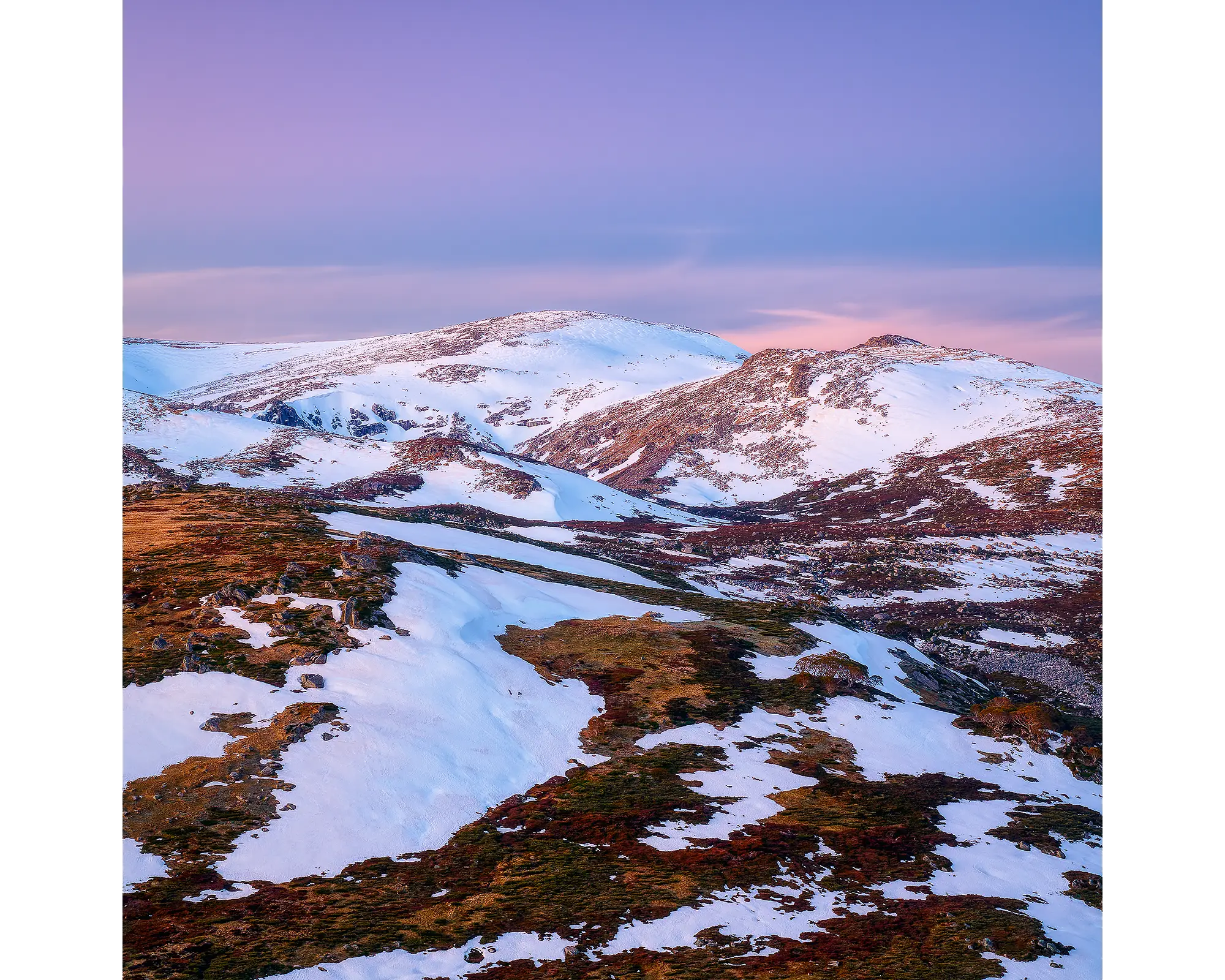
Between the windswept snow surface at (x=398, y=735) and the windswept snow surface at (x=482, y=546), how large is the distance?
697 inches

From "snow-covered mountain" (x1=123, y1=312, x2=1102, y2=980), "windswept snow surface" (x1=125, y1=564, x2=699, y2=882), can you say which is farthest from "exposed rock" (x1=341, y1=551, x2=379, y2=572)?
"windswept snow surface" (x1=125, y1=564, x2=699, y2=882)

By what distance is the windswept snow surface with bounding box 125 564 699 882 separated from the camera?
72.2ft

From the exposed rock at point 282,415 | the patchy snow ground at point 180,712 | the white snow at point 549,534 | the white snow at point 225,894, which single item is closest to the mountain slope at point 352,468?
the white snow at point 549,534

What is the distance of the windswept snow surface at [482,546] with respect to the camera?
55.6 meters

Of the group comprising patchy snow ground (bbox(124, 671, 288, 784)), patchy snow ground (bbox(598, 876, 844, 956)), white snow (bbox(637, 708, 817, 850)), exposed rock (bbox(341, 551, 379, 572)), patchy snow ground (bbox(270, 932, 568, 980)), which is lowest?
white snow (bbox(637, 708, 817, 850))

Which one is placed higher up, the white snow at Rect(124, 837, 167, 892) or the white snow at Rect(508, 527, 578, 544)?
the white snow at Rect(124, 837, 167, 892)

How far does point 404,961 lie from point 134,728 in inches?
543

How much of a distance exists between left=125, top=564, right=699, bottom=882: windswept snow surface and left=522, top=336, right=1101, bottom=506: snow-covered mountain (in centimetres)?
11452

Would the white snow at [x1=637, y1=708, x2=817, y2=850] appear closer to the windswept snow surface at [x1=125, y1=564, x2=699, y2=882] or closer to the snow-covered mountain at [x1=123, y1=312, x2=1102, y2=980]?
the snow-covered mountain at [x1=123, y1=312, x2=1102, y2=980]

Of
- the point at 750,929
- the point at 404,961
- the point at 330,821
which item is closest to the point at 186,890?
the point at 330,821

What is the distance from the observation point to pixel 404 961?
16844 millimetres

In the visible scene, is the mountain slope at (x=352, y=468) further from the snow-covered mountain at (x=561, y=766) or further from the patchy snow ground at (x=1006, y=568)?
the patchy snow ground at (x=1006, y=568)
